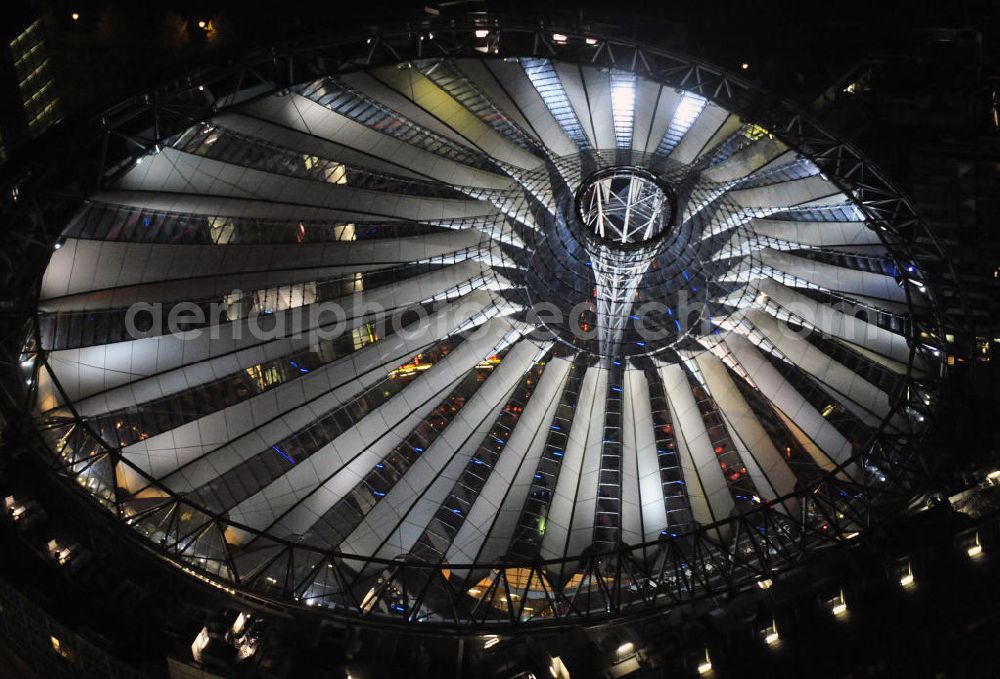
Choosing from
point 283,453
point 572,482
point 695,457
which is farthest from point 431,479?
point 695,457

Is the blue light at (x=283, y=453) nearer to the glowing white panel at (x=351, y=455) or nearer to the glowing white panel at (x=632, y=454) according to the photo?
the glowing white panel at (x=351, y=455)

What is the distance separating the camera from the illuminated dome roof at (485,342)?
42281mm

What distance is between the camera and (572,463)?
149ft

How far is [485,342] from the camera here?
47.5 meters

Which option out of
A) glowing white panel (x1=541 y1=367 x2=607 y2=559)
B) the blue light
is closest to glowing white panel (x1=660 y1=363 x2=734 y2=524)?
glowing white panel (x1=541 y1=367 x2=607 y2=559)

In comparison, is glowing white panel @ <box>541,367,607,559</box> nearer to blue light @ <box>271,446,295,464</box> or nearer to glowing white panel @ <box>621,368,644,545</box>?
glowing white panel @ <box>621,368,644,545</box>

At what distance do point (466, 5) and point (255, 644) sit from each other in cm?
2439

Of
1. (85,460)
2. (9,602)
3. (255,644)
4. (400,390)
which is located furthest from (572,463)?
(9,602)

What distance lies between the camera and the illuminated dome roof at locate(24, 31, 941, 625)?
139 feet

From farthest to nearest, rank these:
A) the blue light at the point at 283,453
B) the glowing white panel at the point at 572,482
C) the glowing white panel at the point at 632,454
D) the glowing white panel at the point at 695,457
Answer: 1. the glowing white panel at the point at 695,457
2. the glowing white panel at the point at 632,454
3. the glowing white panel at the point at 572,482
4. the blue light at the point at 283,453

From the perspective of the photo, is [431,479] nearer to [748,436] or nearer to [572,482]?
[572,482]

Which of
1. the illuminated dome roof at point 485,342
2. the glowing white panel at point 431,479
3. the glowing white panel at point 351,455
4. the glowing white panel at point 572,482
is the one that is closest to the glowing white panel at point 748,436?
the illuminated dome roof at point 485,342

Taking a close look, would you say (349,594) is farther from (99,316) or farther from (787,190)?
(787,190)

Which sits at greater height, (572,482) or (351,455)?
(351,455)
